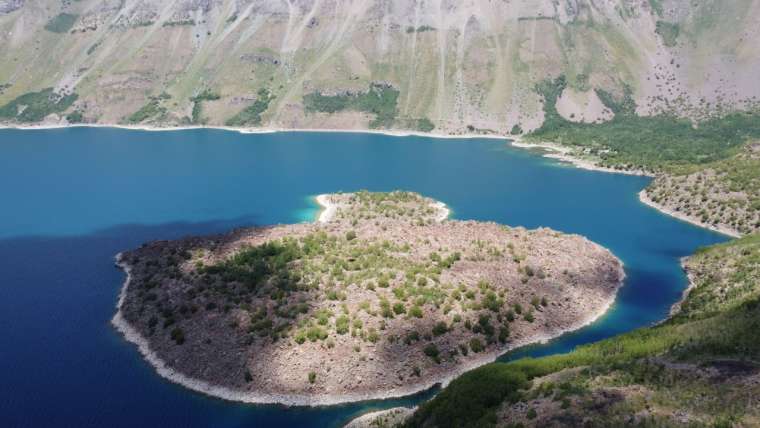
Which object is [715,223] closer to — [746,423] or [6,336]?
[746,423]

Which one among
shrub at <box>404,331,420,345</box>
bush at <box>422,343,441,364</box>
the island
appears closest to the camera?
the island

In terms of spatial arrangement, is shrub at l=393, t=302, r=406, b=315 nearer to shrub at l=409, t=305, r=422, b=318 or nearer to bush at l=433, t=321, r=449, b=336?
shrub at l=409, t=305, r=422, b=318

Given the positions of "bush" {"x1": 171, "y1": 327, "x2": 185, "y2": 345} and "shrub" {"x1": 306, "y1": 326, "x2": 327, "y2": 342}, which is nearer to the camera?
"shrub" {"x1": 306, "y1": 326, "x2": 327, "y2": 342}

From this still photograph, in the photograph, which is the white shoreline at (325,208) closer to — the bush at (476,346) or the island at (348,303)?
the island at (348,303)

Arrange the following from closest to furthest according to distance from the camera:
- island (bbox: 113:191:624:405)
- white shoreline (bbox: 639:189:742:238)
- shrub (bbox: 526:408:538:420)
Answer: shrub (bbox: 526:408:538:420) < island (bbox: 113:191:624:405) < white shoreline (bbox: 639:189:742:238)

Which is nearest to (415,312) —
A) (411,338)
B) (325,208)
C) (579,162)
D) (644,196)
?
(411,338)

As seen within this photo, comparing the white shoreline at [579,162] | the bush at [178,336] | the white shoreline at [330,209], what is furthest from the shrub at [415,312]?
the white shoreline at [579,162]

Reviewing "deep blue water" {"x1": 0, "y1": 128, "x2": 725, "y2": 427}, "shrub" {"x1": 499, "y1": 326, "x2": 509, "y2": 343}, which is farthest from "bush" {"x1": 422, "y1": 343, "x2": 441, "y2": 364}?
"shrub" {"x1": 499, "y1": 326, "x2": 509, "y2": 343}
